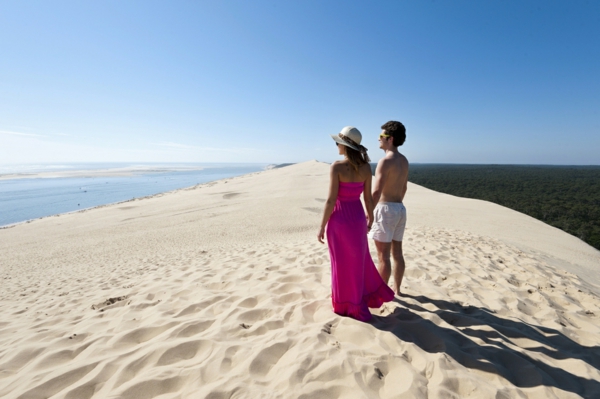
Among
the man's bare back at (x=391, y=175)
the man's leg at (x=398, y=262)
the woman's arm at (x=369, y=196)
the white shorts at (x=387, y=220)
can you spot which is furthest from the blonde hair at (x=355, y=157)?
the man's leg at (x=398, y=262)

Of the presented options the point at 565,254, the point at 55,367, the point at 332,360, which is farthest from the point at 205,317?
the point at 565,254

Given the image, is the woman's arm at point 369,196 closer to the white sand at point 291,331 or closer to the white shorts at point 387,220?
the white shorts at point 387,220

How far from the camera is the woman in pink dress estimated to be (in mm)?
2741

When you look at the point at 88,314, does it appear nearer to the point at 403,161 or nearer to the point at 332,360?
the point at 332,360

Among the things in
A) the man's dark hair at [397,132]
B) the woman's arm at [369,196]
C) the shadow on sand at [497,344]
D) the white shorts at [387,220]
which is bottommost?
the shadow on sand at [497,344]

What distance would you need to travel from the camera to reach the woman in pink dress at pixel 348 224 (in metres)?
2.74

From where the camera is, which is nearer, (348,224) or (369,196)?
(348,224)

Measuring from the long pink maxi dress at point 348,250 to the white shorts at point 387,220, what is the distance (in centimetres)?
35

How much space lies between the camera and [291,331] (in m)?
2.62

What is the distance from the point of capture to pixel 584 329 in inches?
119

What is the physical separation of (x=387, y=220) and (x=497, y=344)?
1.51 m

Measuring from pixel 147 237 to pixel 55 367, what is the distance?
302 inches

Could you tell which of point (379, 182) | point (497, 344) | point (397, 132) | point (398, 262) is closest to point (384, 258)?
point (398, 262)

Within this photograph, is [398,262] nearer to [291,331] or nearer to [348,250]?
[348,250]
